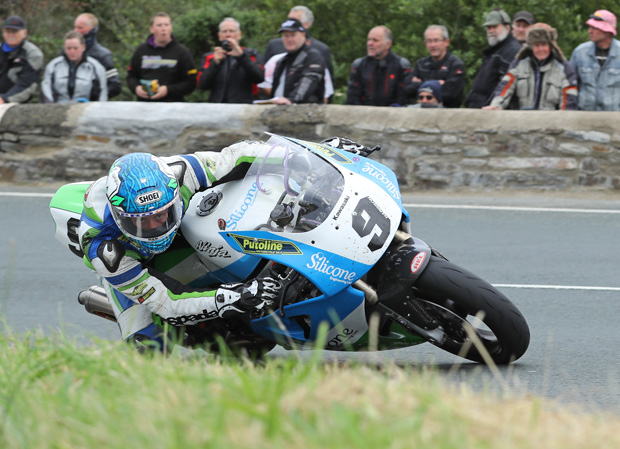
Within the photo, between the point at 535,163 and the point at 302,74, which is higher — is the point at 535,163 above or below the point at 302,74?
below

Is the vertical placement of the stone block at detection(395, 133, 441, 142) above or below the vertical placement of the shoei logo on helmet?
below

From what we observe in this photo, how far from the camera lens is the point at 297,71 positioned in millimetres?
10883

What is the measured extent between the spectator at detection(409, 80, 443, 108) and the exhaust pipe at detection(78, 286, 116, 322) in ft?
19.1

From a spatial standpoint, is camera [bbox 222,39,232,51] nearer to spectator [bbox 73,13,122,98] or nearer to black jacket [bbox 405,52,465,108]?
spectator [bbox 73,13,122,98]

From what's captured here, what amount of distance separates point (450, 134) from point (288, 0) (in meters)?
10.2

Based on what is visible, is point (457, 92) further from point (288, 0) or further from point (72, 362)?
point (288, 0)

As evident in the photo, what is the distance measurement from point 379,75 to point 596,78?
2.36m

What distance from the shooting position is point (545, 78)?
10258mm

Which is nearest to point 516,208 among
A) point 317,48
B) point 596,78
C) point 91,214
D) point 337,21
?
point 596,78

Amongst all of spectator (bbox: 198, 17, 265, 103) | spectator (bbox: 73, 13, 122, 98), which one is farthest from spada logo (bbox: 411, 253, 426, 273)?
spectator (bbox: 73, 13, 122, 98)

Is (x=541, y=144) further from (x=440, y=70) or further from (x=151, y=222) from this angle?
(x=151, y=222)

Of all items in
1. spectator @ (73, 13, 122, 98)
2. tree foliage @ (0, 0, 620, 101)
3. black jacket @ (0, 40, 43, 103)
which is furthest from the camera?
tree foliage @ (0, 0, 620, 101)

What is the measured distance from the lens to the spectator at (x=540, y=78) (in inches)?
389

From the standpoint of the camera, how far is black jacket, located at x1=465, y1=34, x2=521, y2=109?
10.6 m
